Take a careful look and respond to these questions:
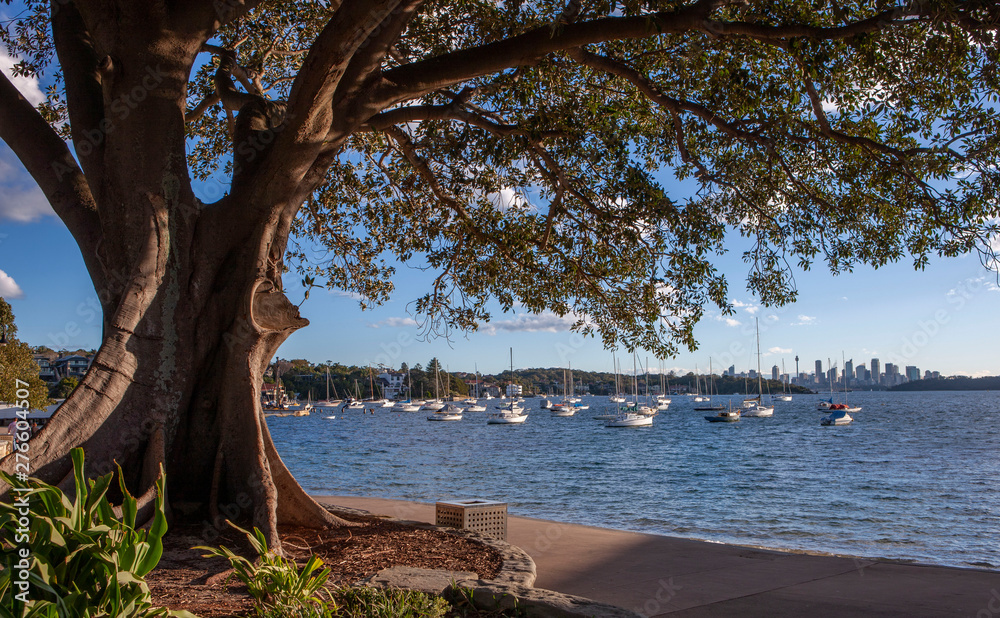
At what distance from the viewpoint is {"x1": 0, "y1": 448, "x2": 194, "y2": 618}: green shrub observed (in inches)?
113

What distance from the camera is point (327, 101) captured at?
621 cm

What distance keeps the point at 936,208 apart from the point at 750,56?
2758mm

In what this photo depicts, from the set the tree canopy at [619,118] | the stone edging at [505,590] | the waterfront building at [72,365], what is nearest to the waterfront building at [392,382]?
the waterfront building at [72,365]

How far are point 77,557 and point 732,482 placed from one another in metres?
25.3

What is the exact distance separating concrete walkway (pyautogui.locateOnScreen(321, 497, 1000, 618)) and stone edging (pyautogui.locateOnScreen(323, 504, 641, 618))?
88 centimetres

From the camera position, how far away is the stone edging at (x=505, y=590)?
399 cm

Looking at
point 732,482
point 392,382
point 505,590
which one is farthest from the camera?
point 392,382

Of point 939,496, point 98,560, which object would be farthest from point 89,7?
point 939,496

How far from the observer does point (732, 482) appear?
25422 millimetres

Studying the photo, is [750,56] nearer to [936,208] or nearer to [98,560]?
[936,208]

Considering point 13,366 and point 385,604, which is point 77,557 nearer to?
point 385,604

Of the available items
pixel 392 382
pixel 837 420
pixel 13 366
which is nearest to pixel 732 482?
pixel 13 366

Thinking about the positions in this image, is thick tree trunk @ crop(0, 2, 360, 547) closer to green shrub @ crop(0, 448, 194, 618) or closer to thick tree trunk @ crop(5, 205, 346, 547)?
thick tree trunk @ crop(5, 205, 346, 547)

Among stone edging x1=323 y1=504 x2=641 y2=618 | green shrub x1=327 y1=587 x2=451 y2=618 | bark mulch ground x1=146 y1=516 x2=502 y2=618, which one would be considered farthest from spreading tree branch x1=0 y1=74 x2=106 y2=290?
green shrub x1=327 y1=587 x2=451 y2=618
